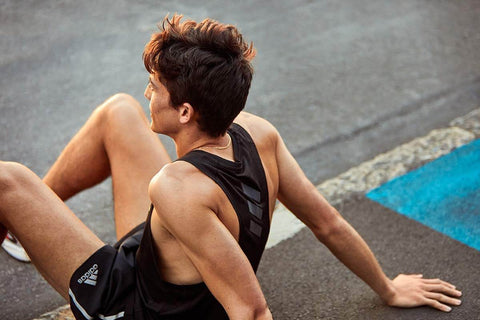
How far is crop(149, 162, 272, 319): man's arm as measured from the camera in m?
2.12

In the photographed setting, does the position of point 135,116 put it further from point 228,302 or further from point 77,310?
point 228,302

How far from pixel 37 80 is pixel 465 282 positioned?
3.85 meters

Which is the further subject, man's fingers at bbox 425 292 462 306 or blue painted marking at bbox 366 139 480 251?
blue painted marking at bbox 366 139 480 251

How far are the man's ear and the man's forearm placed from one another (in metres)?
0.84

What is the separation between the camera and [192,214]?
2.12m

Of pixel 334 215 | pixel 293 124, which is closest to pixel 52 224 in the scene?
pixel 334 215

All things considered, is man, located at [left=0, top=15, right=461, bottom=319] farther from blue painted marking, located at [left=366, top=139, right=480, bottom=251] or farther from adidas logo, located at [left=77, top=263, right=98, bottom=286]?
blue painted marking, located at [left=366, top=139, right=480, bottom=251]

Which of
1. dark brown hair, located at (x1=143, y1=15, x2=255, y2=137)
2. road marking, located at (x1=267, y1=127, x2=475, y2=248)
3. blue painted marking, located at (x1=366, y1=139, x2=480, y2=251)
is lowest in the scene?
blue painted marking, located at (x1=366, y1=139, x2=480, y2=251)

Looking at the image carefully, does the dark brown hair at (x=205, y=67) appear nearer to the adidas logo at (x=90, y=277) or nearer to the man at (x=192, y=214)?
the man at (x=192, y=214)

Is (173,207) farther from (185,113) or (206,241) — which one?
(185,113)

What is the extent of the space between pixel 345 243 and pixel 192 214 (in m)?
0.91

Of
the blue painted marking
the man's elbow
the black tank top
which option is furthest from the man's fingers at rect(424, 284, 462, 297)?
the man's elbow

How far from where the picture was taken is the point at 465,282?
3201 millimetres

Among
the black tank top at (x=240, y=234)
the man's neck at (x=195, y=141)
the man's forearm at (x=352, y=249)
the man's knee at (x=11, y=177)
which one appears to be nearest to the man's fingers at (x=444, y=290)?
the man's forearm at (x=352, y=249)
